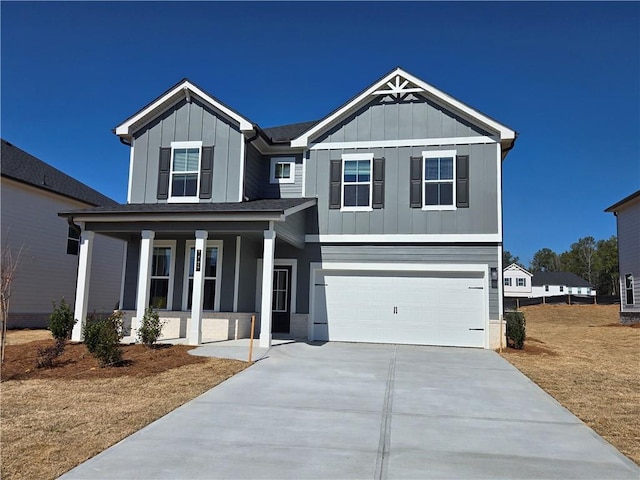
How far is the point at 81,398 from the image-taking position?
7.07 metres

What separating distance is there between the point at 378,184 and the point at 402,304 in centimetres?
364

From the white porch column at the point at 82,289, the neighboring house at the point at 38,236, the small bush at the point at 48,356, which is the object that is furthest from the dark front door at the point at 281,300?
the neighboring house at the point at 38,236

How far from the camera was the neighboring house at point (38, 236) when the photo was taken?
17.6 metres

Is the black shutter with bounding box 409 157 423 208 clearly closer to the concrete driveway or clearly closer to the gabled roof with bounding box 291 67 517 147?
the gabled roof with bounding box 291 67 517 147

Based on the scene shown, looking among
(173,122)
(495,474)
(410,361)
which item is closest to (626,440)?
(495,474)

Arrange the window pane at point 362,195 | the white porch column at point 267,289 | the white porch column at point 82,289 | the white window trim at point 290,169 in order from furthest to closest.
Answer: the white window trim at point 290,169 → the window pane at point 362,195 → the white porch column at point 82,289 → the white porch column at point 267,289

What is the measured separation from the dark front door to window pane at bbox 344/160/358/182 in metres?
3.34

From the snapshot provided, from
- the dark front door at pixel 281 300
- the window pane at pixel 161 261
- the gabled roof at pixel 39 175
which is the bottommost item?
the dark front door at pixel 281 300

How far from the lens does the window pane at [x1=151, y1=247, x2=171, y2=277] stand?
14719 mm

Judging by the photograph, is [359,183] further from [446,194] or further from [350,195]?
[446,194]

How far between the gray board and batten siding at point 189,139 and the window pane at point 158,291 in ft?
7.99

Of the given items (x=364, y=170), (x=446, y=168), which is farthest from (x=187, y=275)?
(x=446, y=168)

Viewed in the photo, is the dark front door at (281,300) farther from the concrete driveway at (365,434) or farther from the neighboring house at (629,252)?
the neighboring house at (629,252)

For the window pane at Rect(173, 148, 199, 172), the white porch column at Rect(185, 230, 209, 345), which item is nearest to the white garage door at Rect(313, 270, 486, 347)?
the white porch column at Rect(185, 230, 209, 345)
